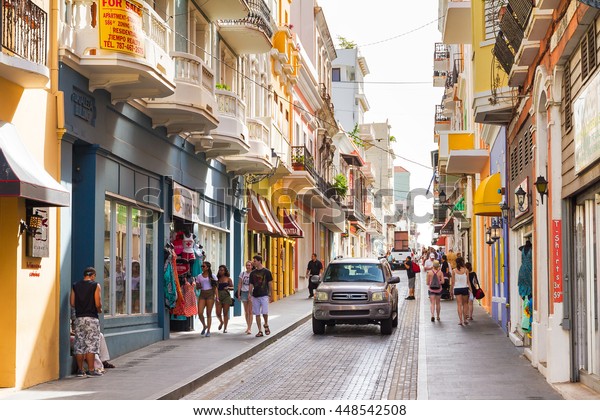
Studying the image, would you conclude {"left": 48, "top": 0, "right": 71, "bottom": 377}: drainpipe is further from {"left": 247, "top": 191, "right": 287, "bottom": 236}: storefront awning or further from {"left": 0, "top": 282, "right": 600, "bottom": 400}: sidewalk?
{"left": 247, "top": 191, "right": 287, "bottom": 236}: storefront awning

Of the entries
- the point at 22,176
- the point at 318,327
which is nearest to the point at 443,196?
the point at 318,327

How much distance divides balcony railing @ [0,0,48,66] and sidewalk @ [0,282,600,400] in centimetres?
466

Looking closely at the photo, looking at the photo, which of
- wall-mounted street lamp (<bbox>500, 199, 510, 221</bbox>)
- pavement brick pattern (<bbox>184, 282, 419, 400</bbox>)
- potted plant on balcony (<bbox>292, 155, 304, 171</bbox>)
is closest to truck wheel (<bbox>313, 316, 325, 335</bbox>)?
pavement brick pattern (<bbox>184, 282, 419, 400</bbox>)

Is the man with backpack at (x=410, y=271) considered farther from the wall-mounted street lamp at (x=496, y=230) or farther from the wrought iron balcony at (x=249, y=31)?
the wrought iron balcony at (x=249, y=31)

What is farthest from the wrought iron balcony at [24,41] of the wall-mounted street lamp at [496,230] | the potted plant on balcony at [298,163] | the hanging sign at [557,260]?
the potted plant on balcony at [298,163]

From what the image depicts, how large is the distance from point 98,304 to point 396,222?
117m

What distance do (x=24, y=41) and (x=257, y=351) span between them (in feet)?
28.0

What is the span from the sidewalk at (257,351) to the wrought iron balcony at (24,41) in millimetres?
4260

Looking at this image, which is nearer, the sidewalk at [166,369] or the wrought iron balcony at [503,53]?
the sidewalk at [166,369]

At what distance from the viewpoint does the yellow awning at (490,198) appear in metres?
22.8

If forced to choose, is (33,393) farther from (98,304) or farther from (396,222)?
(396,222)

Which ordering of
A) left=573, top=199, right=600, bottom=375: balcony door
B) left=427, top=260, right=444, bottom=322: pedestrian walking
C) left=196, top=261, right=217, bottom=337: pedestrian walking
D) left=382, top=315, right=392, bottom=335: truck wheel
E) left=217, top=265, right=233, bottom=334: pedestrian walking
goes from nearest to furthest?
left=573, top=199, right=600, bottom=375: balcony door, left=196, top=261, right=217, bottom=337: pedestrian walking, left=217, top=265, right=233, bottom=334: pedestrian walking, left=382, top=315, right=392, bottom=335: truck wheel, left=427, top=260, right=444, bottom=322: pedestrian walking
